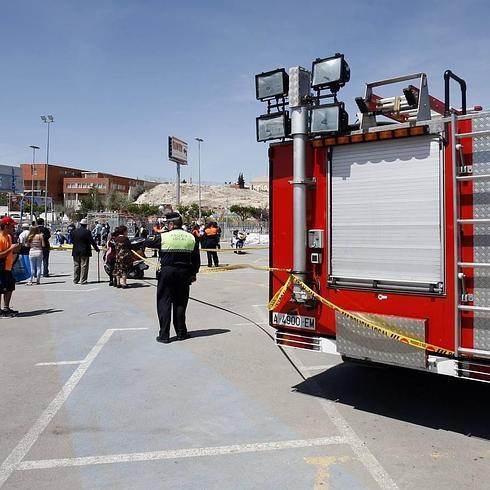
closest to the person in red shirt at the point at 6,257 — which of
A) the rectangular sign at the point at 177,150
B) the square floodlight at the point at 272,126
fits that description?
the square floodlight at the point at 272,126

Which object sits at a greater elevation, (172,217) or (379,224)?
(172,217)

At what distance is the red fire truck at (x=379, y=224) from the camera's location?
161 inches

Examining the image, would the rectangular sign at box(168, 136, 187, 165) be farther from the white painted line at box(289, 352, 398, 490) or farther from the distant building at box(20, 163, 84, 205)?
the distant building at box(20, 163, 84, 205)

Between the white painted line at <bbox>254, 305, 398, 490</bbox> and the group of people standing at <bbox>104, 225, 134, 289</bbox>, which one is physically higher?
the group of people standing at <bbox>104, 225, 134, 289</bbox>

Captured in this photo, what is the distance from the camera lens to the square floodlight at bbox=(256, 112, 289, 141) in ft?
16.9

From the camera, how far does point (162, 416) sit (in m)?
4.84

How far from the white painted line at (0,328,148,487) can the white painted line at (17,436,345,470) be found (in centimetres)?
10

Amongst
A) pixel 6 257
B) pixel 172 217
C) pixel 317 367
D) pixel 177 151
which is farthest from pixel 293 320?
pixel 177 151

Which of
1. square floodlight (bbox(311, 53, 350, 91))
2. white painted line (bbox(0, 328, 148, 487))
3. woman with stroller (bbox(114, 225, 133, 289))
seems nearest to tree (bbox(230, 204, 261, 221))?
woman with stroller (bbox(114, 225, 133, 289))

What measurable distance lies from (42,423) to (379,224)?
140 inches

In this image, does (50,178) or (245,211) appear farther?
(50,178)

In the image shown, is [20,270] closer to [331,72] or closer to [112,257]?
[112,257]

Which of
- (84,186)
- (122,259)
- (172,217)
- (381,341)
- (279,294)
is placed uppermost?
(84,186)

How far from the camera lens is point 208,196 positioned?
158000mm
